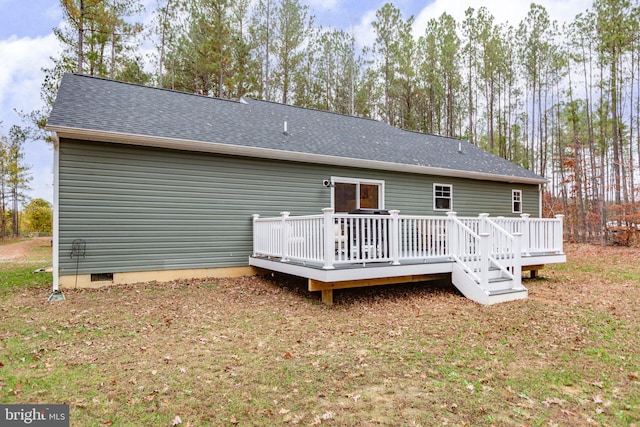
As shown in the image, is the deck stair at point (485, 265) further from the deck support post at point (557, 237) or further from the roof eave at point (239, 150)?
the roof eave at point (239, 150)

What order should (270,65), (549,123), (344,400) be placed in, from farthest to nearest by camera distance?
(549,123) < (270,65) < (344,400)

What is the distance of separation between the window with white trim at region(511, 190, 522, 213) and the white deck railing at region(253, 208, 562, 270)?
5.69 m

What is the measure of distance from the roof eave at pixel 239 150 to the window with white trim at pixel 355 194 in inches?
18.2

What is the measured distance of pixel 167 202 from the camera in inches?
301

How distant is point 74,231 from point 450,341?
22.9ft

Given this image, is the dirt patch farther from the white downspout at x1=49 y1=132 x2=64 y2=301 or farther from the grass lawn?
the grass lawn

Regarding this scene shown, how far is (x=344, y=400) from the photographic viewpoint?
9.56ft

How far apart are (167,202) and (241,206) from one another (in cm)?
162

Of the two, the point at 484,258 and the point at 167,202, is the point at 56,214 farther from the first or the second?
the point at 484,258

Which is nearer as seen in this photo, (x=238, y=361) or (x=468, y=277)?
(x=238, y=361)

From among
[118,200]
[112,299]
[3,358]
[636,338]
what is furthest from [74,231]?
[636,338]

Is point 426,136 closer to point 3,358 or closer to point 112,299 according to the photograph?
point 112,299

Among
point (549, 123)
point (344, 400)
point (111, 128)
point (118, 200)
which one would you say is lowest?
point (344, 400)

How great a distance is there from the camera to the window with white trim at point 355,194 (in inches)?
378
